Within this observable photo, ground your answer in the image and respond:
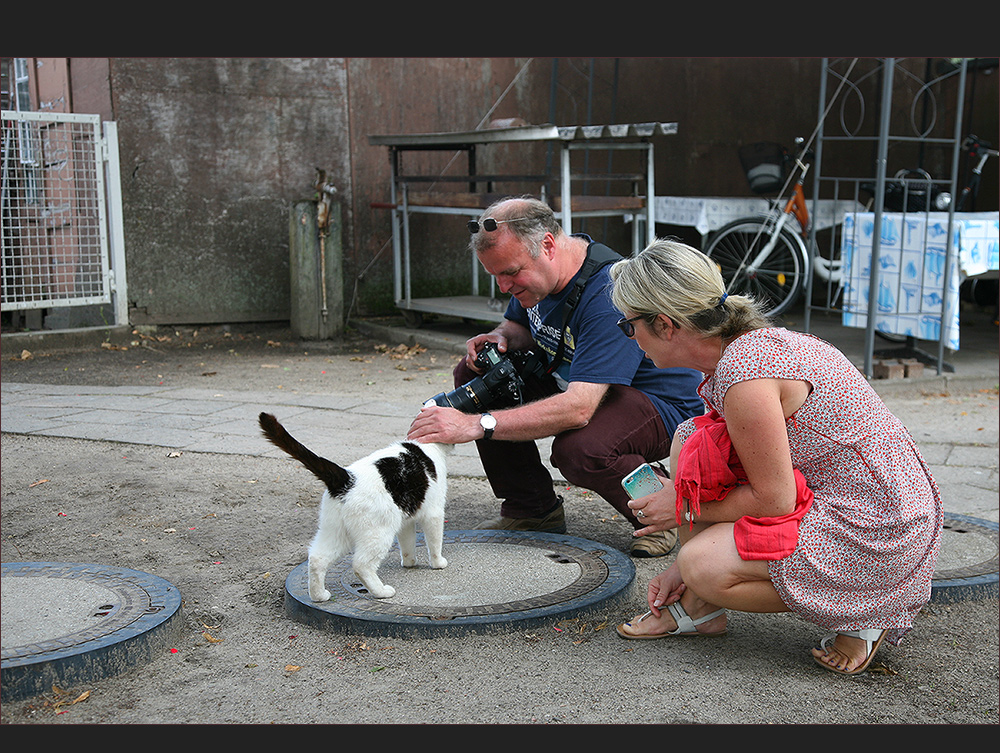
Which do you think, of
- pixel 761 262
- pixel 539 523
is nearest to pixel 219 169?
pixel 761 262

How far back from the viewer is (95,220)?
8.87m

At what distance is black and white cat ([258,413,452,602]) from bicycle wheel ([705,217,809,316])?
6194 millimetres

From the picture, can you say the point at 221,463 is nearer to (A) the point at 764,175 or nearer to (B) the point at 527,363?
(B) the point at 527,363

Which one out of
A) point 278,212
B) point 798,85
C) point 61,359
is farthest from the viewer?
point 798,85

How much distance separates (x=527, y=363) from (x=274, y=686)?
1.58 meters

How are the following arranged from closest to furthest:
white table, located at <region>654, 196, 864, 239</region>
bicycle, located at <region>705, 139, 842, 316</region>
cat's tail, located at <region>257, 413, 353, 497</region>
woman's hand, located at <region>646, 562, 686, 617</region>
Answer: cat's tail, located at <region>257, 413, 353, 497</region> → woman's hand, located at <region>646, 562, 686, 617</region> → bicycle, located at <region>705, 139, 842, 316</region> → white table, located at <region>654, 196, 864, 239</region>

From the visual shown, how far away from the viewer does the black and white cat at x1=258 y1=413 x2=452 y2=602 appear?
2.74 m

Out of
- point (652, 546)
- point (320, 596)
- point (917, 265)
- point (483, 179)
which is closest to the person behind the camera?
point (320, 596)

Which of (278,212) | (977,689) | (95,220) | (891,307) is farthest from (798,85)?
(977,689)

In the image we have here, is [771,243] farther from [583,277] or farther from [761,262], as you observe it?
[583,277]

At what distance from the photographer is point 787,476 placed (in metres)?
2.39

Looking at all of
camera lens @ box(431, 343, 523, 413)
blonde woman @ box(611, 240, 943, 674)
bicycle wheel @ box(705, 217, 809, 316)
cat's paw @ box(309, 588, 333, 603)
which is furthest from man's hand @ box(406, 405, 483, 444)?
bicycle wheel @ box(705, 217, 809, 316)

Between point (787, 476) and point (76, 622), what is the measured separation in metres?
1.96

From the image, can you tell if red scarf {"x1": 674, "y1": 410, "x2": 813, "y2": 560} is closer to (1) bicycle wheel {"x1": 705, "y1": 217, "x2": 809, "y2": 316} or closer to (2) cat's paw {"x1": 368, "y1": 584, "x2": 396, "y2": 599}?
(2) cat's paw {"x1": 368, "y1": 584, "x2": 396, "y2": 599}
